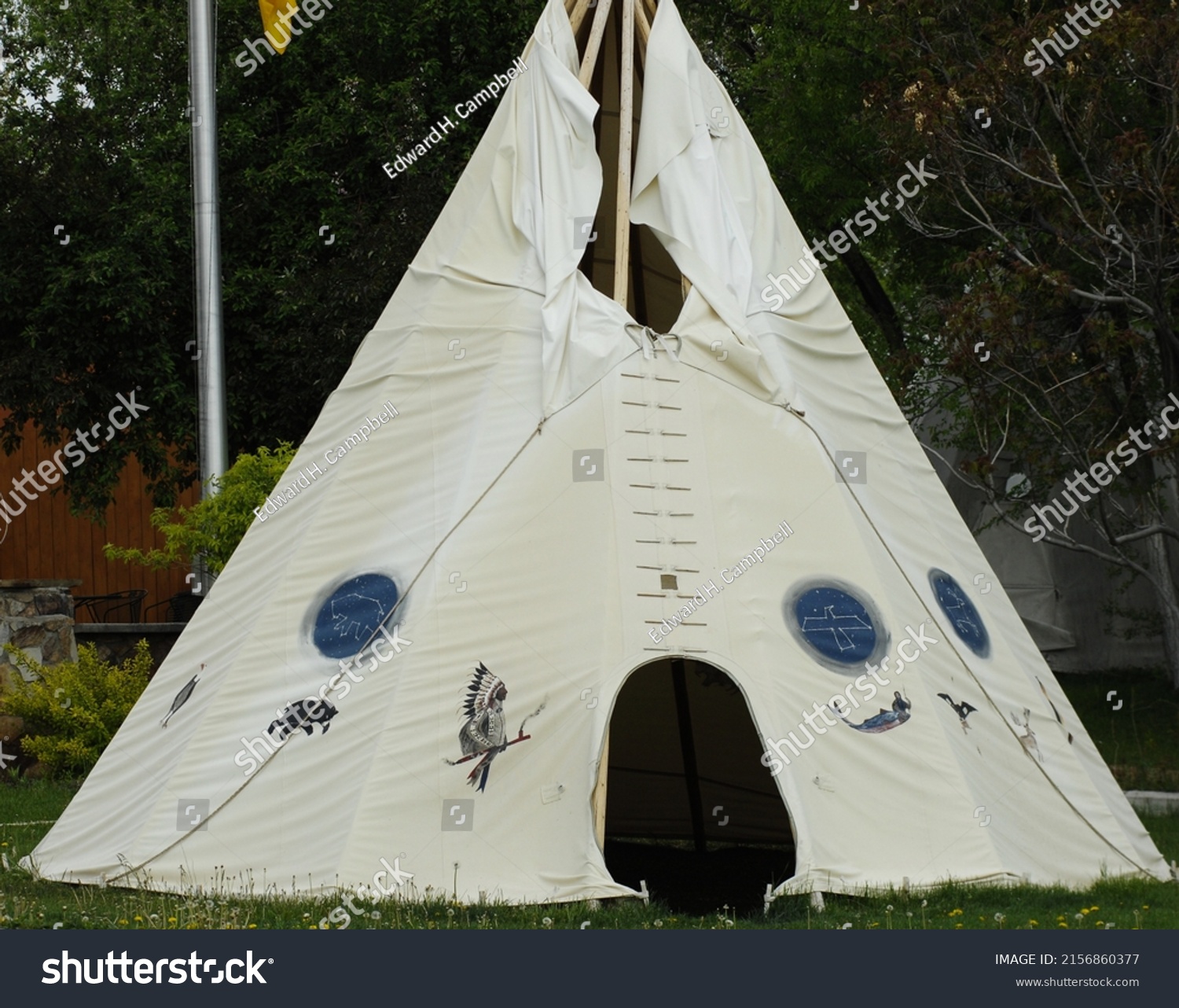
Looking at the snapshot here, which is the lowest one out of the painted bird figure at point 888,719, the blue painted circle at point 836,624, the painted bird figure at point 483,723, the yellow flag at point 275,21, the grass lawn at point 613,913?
the grass lawn at point 613,913

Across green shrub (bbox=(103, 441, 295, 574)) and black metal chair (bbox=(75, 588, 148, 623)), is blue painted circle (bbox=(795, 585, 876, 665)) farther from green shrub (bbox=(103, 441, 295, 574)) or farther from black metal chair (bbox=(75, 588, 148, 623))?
black metal chair (bbox=(75, 588, 148, 623))

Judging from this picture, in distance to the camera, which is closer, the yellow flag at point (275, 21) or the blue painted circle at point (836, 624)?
the blue painted circle at point (836, 624)

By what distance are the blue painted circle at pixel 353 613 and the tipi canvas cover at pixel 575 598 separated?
0.05ft

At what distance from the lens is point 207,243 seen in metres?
14.8

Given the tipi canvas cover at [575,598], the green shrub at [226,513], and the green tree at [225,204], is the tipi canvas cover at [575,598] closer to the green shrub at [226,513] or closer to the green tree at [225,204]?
the green shrub at [226,513]

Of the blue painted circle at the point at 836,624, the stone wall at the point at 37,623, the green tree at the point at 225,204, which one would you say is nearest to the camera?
the blue painted circle at the point at 836,624

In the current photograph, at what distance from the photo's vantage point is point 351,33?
19562 millimetres

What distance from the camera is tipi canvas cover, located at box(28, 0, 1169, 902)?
7199 mm

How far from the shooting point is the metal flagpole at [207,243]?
14758 mm

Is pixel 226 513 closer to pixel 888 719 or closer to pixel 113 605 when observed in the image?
pixel 888 719

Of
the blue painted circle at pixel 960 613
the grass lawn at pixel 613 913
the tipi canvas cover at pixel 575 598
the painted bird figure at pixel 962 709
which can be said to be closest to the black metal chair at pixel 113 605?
the tipi canvas cover at pixel 575 598

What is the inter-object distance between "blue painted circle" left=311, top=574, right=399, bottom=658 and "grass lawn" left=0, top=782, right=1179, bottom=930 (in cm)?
→ 139

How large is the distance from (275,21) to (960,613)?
10501 millimetres

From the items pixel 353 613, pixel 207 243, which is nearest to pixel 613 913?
pixel 353 613
